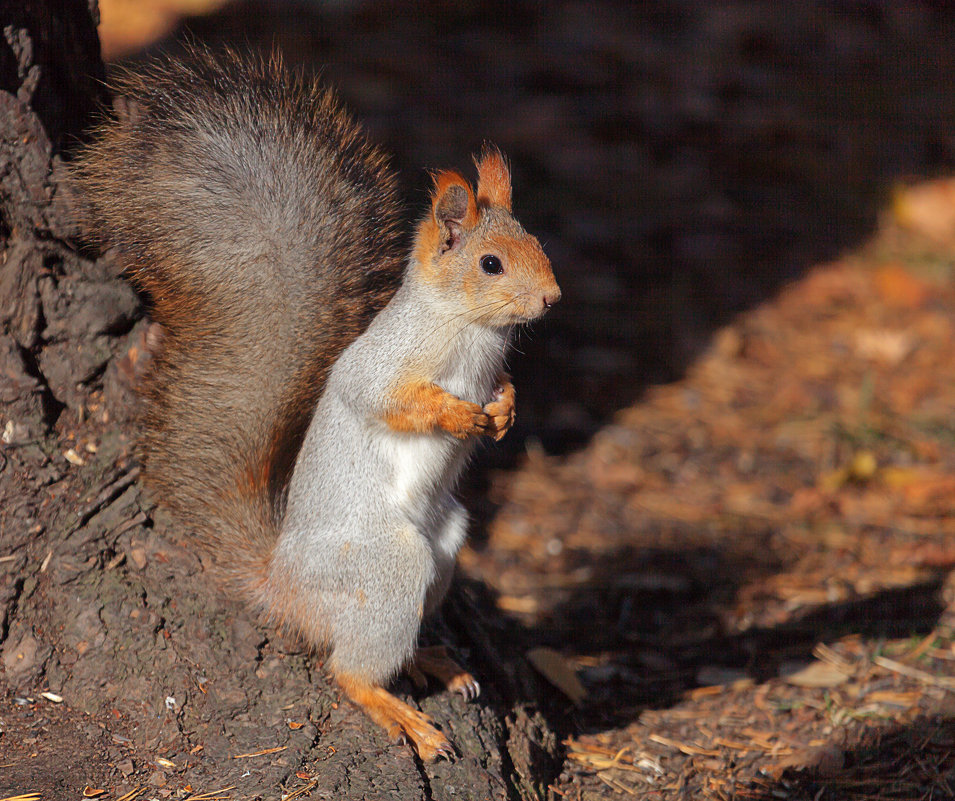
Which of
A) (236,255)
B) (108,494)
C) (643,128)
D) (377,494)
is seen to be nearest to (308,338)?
(236,255)

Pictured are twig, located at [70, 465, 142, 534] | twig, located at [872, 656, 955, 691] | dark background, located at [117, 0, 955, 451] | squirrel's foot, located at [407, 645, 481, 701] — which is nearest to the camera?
twig, located at [70, 465, 142, 534]

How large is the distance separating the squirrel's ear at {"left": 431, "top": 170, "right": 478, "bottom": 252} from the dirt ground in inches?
25.2

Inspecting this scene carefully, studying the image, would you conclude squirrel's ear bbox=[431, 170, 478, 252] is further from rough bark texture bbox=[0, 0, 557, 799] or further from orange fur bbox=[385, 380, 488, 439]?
rough bark texture bbox=[0, 0, 557, 799]

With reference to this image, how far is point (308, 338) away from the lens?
162cm

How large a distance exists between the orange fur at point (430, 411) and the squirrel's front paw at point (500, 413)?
4cm

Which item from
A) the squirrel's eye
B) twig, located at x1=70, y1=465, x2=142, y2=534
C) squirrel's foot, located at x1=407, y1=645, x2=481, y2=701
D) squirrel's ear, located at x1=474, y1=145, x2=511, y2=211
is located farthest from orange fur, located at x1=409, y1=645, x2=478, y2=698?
squirrel's ear, located at x1=474, y1=145, x2=511, y2=211

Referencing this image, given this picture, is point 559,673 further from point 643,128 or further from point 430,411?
point 643,128

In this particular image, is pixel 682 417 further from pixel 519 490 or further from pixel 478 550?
pixel 478 550

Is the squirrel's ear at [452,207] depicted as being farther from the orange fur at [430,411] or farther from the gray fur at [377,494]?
the orange fur at [430,411]

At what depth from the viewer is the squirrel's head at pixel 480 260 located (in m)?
1.65

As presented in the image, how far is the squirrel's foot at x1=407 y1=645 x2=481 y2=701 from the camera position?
1.73 meters

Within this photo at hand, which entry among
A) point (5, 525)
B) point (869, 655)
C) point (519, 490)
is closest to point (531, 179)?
point (519, 490)

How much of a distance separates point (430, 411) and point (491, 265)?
261 mm

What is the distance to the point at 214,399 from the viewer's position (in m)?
1.61
